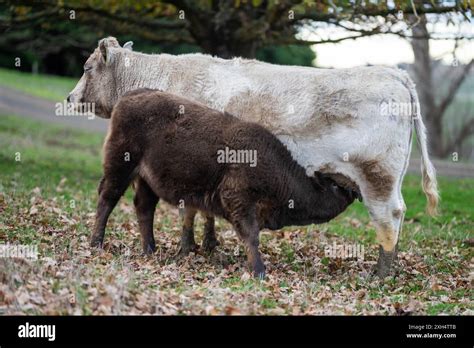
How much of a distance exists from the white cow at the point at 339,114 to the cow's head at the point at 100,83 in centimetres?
89

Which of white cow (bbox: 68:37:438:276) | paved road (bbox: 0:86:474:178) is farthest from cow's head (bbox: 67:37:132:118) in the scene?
paved road (bbox: 0:86:474:178)

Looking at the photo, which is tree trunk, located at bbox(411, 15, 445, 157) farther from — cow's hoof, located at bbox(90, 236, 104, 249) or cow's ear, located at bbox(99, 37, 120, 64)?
cow's hoof, located at bbox(90, 236, 104, 249)

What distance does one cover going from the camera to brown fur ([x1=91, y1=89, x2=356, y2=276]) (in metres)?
9.18

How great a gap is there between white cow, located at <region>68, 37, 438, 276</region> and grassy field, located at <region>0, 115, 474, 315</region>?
3.36ft

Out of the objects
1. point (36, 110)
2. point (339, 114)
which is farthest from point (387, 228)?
point (36, 110)

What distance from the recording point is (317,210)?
30.6ft

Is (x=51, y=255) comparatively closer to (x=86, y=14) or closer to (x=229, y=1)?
(x=229, y=1)

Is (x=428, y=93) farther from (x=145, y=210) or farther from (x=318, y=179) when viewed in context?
(x=145, y=210)

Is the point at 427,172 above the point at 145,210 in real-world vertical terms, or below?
above

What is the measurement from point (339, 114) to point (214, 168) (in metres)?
1.72

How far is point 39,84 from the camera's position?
36.3 metres

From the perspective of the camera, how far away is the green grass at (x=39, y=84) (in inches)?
1331
